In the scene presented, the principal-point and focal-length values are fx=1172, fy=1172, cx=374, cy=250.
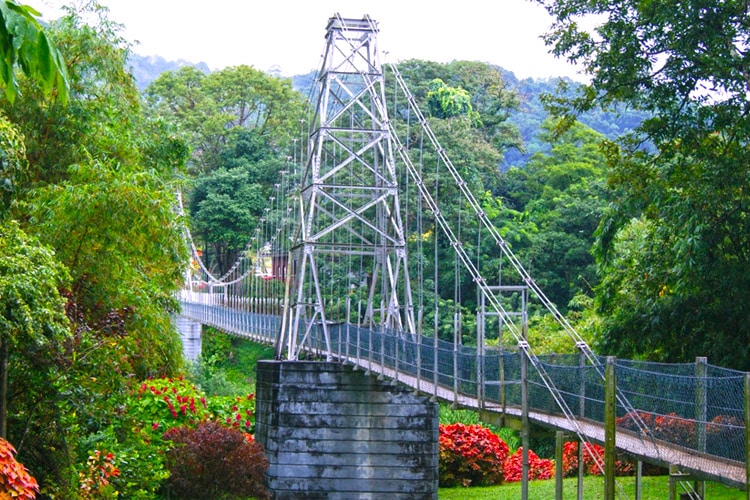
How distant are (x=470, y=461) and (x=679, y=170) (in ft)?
26.6

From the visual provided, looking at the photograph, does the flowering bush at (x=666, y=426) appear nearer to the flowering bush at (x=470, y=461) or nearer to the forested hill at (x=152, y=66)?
the flowering bush at (x=470, y=461)

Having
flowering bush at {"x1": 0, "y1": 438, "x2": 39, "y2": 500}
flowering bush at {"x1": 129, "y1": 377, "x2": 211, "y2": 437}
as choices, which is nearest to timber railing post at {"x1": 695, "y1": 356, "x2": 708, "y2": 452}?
flowering bush at {"x1": 0, "y1": 438, "x2": 39, "y2": 500}

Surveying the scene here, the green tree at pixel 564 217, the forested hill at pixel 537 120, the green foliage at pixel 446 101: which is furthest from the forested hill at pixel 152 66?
the green tree at pixel 564 217

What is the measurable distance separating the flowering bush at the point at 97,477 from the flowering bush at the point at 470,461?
33.1ft

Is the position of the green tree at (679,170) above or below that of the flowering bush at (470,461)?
above

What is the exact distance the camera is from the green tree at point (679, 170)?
39.6ft

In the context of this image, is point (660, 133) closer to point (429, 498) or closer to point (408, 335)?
point (408, 335)

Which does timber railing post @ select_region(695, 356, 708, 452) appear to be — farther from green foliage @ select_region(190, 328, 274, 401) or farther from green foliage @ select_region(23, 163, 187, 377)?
green foliage @ select_region(190, 328, 274, 401)

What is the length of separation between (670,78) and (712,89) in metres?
0.46

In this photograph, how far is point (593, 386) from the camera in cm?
1021

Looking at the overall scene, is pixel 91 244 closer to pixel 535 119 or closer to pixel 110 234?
pixel 110 234

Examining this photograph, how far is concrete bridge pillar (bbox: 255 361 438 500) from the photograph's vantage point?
17906mm

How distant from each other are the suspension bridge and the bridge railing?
2 cm

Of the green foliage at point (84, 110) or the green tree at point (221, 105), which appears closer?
the green foliage at point (84, 110)
